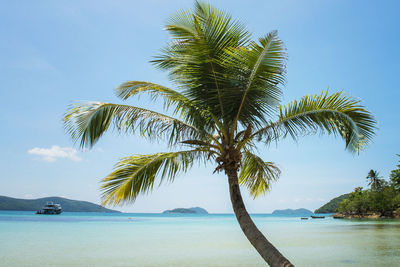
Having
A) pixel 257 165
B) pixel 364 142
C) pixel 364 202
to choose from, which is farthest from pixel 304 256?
pixel 364 202

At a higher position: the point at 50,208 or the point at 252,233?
the point at 252,233

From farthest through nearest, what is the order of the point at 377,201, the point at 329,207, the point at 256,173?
1. the point at 329,207
2. the point at 377,201
3. the point at 256,173

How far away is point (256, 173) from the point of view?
7.03m

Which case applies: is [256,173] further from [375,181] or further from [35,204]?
[35,204]

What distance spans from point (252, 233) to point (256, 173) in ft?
8.53

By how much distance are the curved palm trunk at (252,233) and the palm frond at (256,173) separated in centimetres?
168

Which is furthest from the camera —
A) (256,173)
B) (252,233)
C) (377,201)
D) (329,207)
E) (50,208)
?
(329,207)

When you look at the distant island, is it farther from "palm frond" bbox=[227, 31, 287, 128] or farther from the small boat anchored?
"palm frond" bbox=[227, 31, 287, 128]

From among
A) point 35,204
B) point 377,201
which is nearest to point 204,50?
point 377,201

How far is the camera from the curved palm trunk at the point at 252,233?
13.6ft

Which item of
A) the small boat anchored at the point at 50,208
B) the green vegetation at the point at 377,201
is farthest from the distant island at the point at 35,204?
the green vegetation at the point at 377,201

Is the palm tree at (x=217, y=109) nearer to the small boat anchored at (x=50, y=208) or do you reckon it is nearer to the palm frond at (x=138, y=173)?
the palm frond at (x=138, y=173)

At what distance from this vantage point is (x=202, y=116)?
5.59m

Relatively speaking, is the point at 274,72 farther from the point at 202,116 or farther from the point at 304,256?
the point at 304,256
